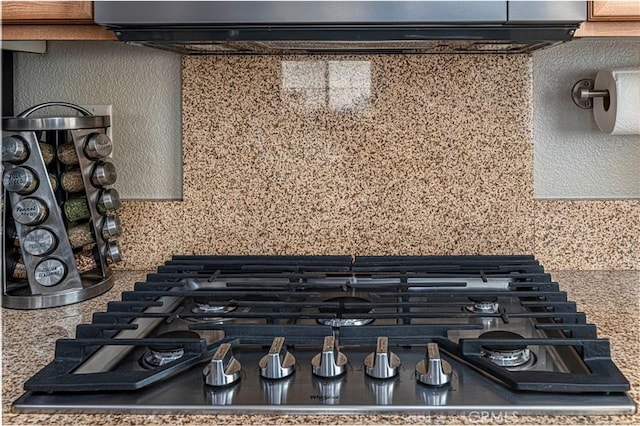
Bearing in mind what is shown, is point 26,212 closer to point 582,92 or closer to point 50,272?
point 50,272

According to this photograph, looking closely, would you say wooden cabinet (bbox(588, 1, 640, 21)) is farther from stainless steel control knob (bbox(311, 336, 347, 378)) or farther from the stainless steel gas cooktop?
stainless steel control knob (bbox(311, 336, 347, 378))

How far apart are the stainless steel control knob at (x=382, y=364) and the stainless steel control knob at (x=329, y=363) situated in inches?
1.4

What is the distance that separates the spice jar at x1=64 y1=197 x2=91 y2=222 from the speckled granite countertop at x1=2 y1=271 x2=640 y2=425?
154 millimetres

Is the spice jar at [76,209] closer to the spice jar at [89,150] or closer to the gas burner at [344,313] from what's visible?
the spice jar at [89,150]

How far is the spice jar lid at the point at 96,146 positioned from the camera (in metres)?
1.14

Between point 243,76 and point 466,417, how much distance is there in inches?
33.5

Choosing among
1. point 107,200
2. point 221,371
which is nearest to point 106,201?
point 107,200

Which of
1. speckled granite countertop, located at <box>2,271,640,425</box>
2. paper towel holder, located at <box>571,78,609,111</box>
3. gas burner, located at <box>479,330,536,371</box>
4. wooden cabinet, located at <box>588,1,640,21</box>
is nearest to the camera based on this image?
speckled granite countertop, located at <box>2,271,640,425</box>

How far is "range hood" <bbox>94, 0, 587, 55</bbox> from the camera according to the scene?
91 centimetres

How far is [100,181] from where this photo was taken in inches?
45.9

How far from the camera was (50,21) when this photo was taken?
3.30 ft

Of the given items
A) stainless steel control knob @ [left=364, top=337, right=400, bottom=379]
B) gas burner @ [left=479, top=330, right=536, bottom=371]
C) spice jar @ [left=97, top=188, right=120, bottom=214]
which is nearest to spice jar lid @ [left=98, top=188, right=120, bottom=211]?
spice jar @ [left=97, top=188, right=120, bottom=214]

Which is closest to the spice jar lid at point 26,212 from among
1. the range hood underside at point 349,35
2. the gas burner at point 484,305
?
the range hood underside at point 349,35

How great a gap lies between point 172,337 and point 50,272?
1.08 feet
